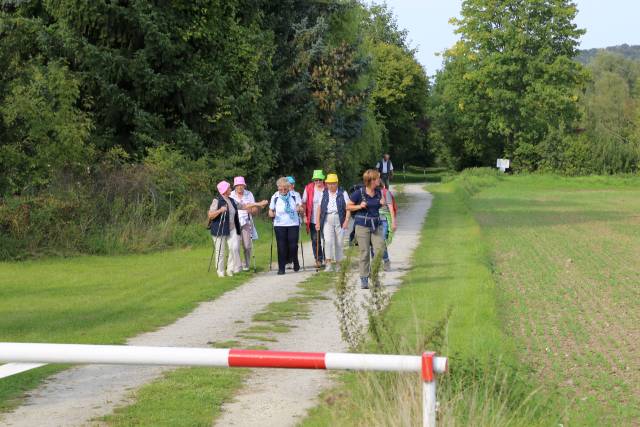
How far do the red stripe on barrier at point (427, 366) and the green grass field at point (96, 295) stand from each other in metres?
4.65

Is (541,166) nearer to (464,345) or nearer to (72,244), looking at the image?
(72,244)

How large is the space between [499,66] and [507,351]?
260ft

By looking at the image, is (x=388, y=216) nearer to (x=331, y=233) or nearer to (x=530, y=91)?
(x=331, y=233)

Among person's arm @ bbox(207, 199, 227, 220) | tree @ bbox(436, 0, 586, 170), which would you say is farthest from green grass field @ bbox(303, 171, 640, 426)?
tree @ bbox(436, 0, 586, 170)

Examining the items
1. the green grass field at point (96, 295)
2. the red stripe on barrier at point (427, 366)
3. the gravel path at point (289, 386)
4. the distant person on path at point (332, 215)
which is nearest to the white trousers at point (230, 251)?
the green grass field at point (96, 295)

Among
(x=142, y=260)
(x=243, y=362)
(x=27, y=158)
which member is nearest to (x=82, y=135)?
(x=27, y=158)

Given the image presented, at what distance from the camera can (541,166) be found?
8438 cm

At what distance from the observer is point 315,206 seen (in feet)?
65.4

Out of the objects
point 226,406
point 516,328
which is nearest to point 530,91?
point 516,328

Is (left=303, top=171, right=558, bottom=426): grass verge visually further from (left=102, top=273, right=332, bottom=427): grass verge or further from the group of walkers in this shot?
the group of walkers

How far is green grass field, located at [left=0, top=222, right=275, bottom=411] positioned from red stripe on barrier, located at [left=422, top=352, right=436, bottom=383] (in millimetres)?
4653

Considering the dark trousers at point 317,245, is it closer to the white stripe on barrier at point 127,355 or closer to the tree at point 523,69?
the white stripe on barrier at point 127,355

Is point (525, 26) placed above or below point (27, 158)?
above

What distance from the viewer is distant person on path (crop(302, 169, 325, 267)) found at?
65.1 feet
